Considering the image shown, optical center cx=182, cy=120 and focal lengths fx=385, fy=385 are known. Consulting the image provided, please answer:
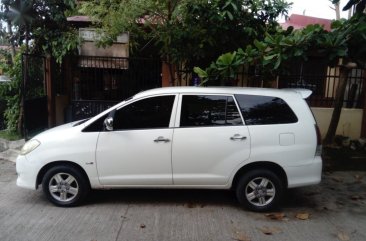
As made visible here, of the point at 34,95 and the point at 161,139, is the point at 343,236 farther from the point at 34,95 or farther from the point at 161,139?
the point at 34,95

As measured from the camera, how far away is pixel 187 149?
16.6ft

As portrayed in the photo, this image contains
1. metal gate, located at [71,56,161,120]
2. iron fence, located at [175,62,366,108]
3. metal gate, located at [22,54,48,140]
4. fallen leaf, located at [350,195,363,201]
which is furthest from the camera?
iron fence, located at [175,62,366,108]

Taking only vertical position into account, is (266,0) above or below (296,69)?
above

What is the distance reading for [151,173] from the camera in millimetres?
5133

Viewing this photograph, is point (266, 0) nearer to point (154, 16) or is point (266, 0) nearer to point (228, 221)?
point (154, 16)

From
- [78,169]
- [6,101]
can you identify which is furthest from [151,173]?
[6,101]

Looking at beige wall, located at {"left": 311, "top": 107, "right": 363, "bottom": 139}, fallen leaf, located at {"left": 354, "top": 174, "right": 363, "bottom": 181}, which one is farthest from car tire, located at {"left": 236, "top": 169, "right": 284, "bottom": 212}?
beige wall, located at {"left": 311, "top": 107, "right": 363, "bottom": 139}

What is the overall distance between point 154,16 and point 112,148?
3.70m

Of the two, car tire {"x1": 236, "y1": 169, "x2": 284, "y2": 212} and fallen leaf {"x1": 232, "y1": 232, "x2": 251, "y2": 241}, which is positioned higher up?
car tire {"x1": 236, "y1": 169, "x2": 284, "y2": 212}

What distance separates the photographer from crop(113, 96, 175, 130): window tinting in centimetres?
518

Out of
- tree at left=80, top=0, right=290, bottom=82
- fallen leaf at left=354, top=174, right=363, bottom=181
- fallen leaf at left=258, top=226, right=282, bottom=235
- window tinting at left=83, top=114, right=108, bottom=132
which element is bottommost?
fallen leaf at left=258, top=226, right=282, bottom=235

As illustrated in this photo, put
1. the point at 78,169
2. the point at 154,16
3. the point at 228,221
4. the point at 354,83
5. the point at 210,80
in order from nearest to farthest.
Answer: the point at 228,221
the point at 78,169
the point at 210,80
the point at 154,16
the point at 354,83

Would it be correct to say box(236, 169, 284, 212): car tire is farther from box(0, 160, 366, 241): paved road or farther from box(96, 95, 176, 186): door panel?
box(96, 95, 176, 186): door panel

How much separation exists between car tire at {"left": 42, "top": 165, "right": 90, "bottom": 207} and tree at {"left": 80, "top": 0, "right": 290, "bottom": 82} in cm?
337
